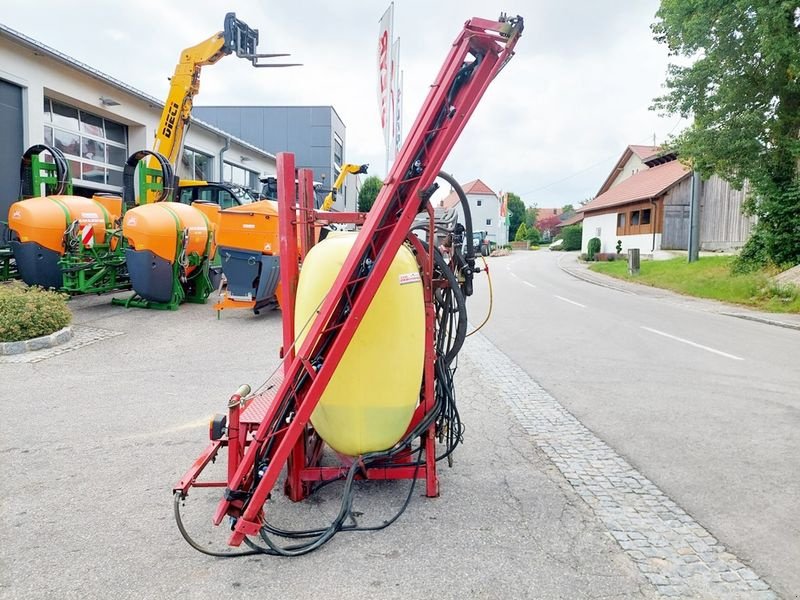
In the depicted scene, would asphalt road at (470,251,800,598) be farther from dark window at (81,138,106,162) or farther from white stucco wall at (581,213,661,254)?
white stucco wall at (581,213,661,254)

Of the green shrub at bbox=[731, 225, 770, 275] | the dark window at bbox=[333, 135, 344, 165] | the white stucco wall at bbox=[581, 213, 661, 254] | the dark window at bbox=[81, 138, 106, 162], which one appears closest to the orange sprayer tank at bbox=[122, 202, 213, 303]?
the dark window at bbox=[81, 138, 106, 162]

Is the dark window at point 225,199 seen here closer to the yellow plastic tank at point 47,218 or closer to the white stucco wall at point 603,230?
the yellow plastic tank at point 47,218

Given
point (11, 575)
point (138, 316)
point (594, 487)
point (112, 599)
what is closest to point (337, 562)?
point (112, 599)

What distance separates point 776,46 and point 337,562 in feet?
50.9

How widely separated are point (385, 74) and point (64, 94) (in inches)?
359

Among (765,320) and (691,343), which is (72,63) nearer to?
(691,343)

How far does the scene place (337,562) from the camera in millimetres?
2816

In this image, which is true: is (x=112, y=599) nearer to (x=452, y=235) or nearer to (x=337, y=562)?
(x=337, y=562)

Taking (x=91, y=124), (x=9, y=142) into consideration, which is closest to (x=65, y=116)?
(x=91, y=124)

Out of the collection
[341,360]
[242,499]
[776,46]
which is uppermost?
[776,46]

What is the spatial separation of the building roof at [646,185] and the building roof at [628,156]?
1.49 meters

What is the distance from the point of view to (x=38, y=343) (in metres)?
7.61

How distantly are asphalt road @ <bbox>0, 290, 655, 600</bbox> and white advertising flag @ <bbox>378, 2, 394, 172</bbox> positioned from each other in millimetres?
8455

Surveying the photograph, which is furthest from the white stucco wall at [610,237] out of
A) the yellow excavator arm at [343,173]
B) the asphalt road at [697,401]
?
the yellow excavator arm at [343,173]
